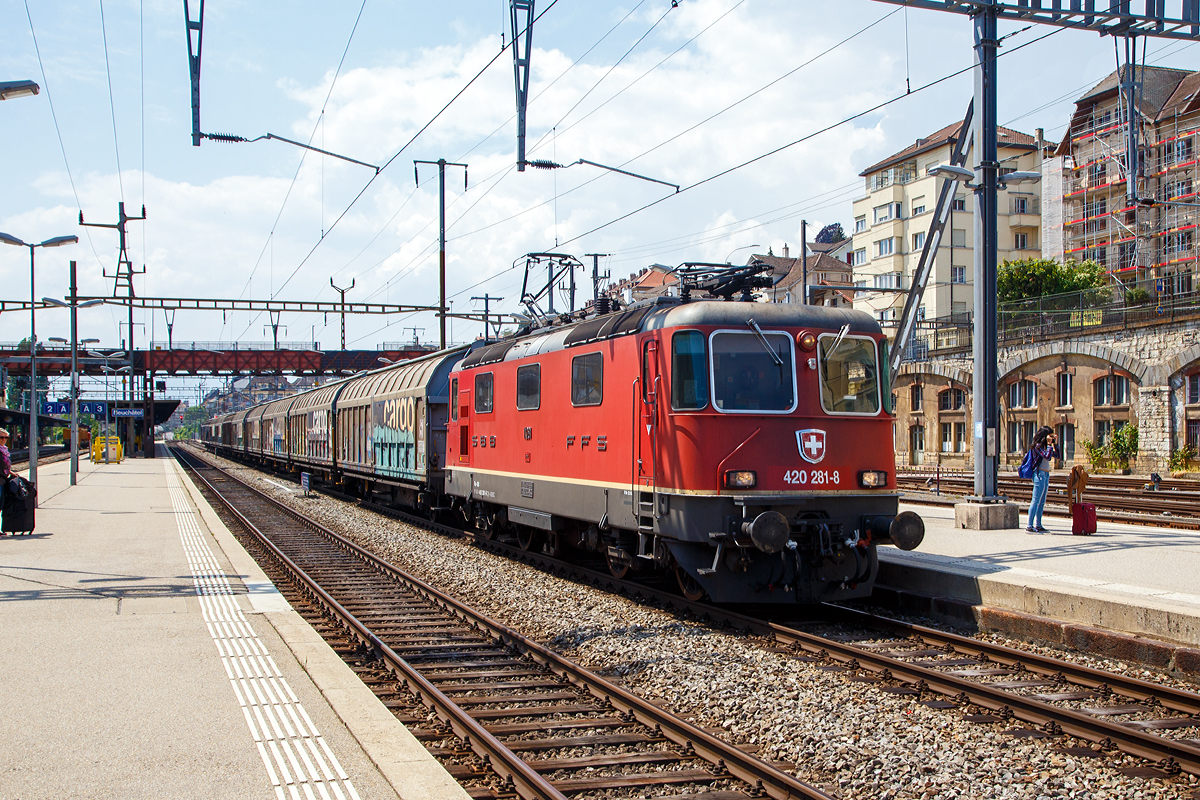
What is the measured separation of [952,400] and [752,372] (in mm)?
40335

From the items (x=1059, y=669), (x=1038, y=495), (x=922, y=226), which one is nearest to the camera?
(x=1059, y=669)

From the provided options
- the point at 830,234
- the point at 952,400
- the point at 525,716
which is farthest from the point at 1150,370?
the point at 830,234

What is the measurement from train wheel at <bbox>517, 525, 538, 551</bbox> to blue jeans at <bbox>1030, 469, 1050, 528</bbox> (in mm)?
7237

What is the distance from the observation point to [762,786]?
210 inches

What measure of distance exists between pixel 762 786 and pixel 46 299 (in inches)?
1275

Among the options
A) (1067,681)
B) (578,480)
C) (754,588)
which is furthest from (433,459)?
(1067,681)

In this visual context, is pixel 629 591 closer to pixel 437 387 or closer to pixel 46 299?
pixel 437 387

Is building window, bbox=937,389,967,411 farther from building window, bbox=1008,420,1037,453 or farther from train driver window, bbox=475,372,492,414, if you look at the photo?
train driver window, bbox=475,372,492,414

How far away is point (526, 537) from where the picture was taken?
14.6 m

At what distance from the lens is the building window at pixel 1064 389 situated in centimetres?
4012

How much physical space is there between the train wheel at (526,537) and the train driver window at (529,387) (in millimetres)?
2032

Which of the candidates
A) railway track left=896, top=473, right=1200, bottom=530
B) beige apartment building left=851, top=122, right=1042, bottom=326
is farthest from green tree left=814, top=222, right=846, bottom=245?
railway track left=896, top=473, right=1200, bottom=530

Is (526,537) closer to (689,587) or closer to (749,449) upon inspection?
(689,587)

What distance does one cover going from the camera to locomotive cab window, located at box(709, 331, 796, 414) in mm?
9680
